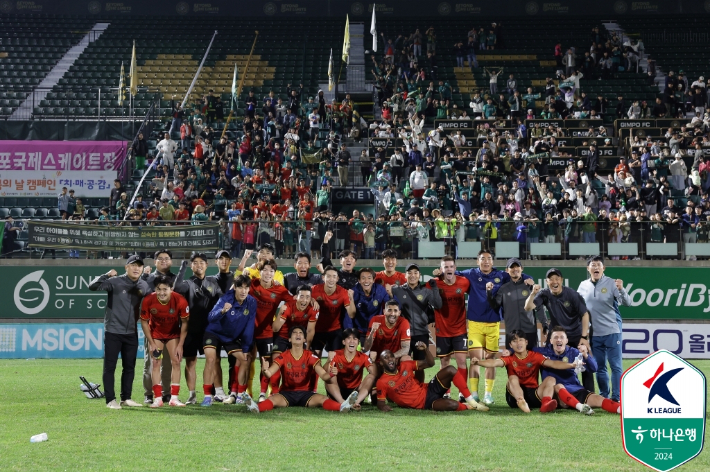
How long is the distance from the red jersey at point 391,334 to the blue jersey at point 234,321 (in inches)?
68.1

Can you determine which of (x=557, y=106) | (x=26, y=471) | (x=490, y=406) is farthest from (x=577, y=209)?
(x=26, y=471)

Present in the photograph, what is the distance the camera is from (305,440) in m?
8.72

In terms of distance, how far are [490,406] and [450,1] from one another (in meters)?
35.7

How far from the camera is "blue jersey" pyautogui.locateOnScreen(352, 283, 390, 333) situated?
12.2 meters

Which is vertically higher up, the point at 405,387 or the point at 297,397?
the point at 405,387

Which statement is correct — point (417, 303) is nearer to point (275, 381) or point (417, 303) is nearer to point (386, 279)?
point (386, 279)

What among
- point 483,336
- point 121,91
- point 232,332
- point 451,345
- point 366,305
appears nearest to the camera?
point 232,332

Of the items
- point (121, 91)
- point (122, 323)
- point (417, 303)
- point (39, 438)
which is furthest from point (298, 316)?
point (121, 91)

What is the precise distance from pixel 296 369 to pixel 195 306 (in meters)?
1.83

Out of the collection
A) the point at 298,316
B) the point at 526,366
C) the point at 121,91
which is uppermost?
the point at 121,91

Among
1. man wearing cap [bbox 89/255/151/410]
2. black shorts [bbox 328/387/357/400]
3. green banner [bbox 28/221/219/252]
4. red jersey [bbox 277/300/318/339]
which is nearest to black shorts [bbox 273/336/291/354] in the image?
red jersey [bbox 277/300/318/339]

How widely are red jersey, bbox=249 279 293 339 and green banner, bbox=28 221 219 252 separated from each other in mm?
9851

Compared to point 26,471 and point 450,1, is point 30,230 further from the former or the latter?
point 450,1

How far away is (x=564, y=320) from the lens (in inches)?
467
